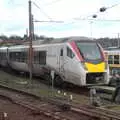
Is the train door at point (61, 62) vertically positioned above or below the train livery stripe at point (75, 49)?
below

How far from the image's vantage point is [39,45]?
96.7ft

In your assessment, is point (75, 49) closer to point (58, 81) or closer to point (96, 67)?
point (96, 67)

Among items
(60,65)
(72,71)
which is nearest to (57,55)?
(60,65)

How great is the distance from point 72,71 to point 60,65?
6.05 ft

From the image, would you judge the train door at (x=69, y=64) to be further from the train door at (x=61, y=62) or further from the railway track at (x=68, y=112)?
the railway track at (x=68, y=112)

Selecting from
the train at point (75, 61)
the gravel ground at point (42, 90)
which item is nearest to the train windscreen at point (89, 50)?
the train at point (75, 61)

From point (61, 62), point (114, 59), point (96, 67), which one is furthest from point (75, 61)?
point (114, 59)

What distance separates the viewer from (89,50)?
23438mm

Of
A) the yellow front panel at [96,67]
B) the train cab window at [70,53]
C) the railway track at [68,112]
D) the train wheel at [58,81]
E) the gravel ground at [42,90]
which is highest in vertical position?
the train cab window at [70,53]

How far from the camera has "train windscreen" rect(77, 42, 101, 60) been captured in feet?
75.5

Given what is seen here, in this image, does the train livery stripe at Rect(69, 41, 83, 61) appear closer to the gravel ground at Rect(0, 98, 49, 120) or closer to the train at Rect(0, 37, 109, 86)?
the train at Rect(0, 37, 109, 86)

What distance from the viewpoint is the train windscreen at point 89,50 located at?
75.5 ft

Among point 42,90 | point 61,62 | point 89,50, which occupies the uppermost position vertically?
point 89,50

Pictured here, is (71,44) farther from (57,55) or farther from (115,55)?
(115,55)
